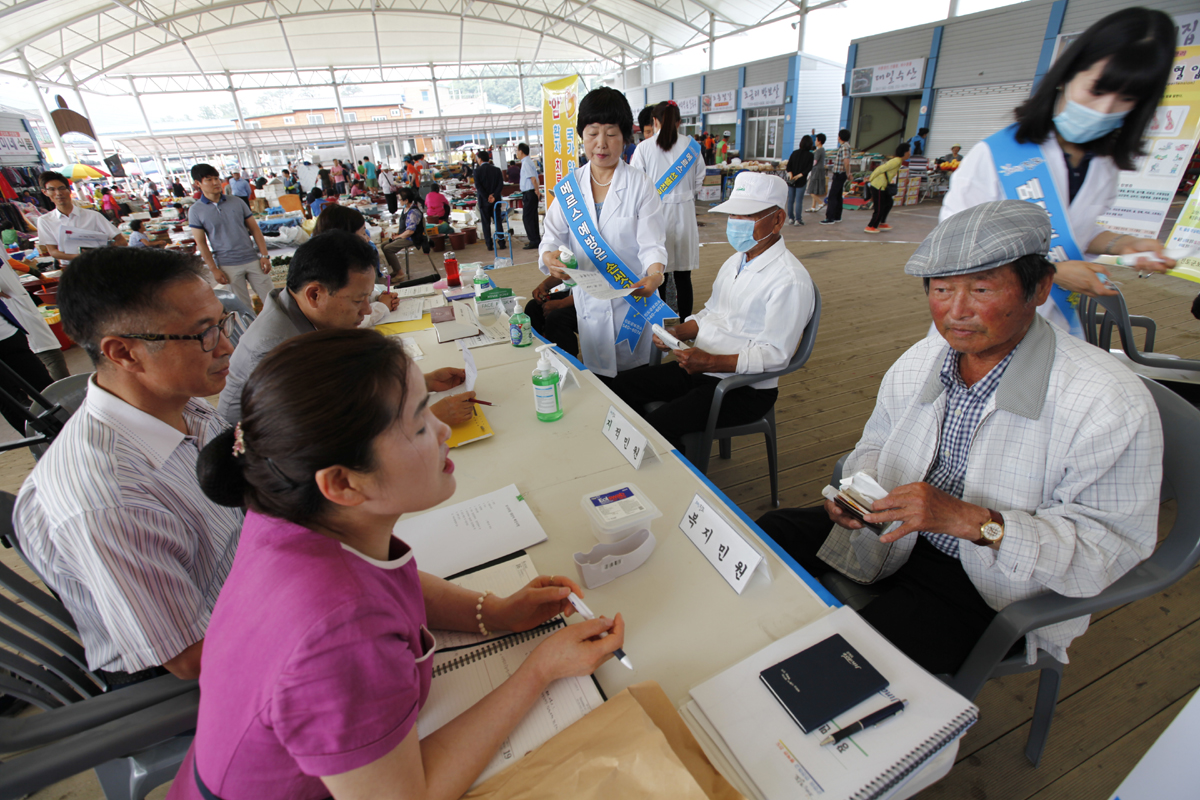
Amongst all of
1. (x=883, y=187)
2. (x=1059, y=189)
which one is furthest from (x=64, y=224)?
(x=883, y=187)

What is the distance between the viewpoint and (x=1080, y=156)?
1.54 metres

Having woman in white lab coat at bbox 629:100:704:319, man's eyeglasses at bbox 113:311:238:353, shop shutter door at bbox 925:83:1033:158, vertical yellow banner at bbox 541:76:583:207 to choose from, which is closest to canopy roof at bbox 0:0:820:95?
shop shutter door at bbox 925:83:1033:158

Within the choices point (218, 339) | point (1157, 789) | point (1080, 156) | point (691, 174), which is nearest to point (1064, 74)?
point (1080, 156)

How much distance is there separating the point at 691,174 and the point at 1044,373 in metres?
3.69

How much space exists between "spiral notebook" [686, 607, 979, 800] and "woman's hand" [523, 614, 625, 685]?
0.15m

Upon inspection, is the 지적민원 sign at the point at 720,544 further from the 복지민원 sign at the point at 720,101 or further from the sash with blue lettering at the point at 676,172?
the 복지민원 sign at the point at 720,101

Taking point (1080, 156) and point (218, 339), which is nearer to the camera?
point (218, 339)

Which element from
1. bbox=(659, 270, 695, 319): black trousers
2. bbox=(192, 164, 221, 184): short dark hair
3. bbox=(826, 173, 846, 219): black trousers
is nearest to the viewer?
bbox=(659, 270, 695, 319): black trousers

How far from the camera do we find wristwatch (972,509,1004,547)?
3.22ft

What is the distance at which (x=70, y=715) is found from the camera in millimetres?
838

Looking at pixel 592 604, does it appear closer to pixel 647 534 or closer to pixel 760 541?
pixel 647 534

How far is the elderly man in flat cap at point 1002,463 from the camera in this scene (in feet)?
3.11

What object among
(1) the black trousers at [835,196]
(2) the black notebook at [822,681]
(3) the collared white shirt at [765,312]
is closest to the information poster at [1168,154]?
(3) the collared white shirt at [765,312]

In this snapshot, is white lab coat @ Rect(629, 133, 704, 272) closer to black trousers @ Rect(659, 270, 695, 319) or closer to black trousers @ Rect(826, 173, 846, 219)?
black trousers @ Rect(659, 270, 695, 319)
